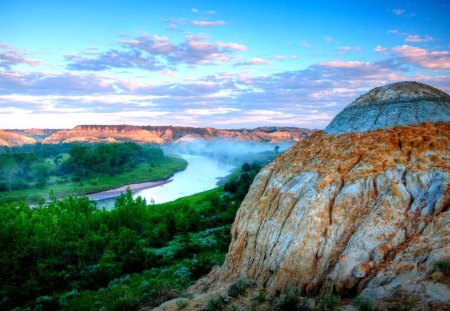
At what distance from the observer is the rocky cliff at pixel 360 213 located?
10594 millimetres

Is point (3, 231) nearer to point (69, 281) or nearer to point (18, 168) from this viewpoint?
point (69, 281)

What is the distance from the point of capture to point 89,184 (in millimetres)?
106438

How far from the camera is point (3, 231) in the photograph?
3250cm

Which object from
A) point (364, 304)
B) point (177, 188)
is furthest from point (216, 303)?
point (177, 188)

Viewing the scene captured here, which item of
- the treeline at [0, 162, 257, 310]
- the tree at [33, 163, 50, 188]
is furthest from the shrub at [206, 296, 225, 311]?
the tree at [33, 163, 50, 188]

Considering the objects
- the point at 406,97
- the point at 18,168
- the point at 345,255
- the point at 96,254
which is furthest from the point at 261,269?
the point at 18,168

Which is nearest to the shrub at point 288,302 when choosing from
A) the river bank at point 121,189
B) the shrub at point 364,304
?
the shrub at point 364,304

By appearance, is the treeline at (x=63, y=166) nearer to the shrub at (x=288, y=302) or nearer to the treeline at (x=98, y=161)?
the treeline at (x=98, y=161)

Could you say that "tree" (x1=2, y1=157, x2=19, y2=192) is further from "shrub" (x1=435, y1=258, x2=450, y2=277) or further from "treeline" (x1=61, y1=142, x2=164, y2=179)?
"shrub" (x1=435, y1=258, x2=450, y2=277)

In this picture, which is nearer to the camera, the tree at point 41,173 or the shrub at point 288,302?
the shrub at point 288,302

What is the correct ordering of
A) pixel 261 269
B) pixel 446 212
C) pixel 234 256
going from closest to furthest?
1. pixel 446 212
2. pixel 261 269
3. pixel 234 256

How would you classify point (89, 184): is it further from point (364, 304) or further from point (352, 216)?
point (364, 304)

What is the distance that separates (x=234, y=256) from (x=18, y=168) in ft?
374

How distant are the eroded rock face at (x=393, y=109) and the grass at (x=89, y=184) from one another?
7064 centimetres
